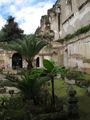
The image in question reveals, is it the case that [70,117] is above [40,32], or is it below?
below

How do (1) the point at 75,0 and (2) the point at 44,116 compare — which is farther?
(1) the point at 75,0

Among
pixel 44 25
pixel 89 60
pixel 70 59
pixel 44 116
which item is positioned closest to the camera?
pixel 44 116

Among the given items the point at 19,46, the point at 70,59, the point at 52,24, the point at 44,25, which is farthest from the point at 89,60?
the point at 44,25

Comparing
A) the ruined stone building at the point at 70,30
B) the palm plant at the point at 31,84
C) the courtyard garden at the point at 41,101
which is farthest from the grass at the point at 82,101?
the ruined stone building at the point at 70,30

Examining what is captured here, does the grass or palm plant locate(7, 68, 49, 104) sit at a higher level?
palm plant locate(7, 68, 49, 104)

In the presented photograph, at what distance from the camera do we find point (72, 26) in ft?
119

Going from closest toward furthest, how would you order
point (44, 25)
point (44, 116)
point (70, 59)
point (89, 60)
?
point (44, 116) → point (89, 60) → point (70, 59) → point (44, 25)

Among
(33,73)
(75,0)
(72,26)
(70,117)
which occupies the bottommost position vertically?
(70,117)

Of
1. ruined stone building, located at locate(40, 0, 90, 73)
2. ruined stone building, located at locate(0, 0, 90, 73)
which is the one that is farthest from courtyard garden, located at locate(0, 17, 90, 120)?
ruined stone building, located at locate(0, 0, 90, 73)

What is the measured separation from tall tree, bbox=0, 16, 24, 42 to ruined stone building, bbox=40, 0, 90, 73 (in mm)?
3185

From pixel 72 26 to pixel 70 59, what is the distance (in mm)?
5376

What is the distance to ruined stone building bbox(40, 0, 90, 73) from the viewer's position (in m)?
25.9

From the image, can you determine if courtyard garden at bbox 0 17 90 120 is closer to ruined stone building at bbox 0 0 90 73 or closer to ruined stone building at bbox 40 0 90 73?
ruined stone building at bbox 40 0 90 73

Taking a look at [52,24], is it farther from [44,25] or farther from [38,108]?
[38,108]
